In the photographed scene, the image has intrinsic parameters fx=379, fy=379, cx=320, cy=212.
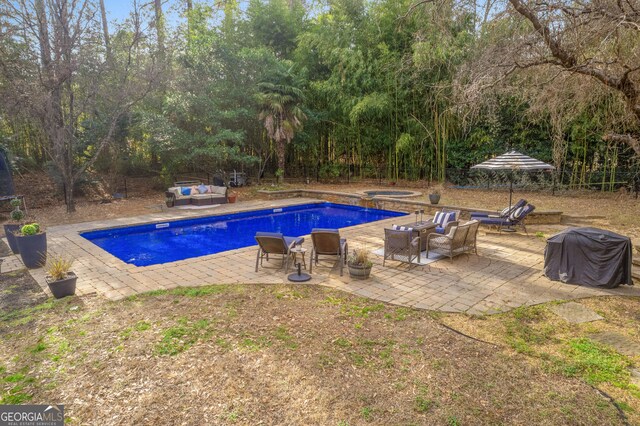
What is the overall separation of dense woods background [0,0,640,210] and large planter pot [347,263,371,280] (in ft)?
10.0

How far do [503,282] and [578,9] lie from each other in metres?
3.52

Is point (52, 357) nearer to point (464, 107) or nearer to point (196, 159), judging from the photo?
point (464, 107)

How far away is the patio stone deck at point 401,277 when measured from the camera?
488 centimetres

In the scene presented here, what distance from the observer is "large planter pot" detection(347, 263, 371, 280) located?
552cm

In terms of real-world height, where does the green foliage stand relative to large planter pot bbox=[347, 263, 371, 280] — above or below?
below

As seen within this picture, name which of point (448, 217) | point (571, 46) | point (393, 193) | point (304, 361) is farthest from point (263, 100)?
point (304, 361)

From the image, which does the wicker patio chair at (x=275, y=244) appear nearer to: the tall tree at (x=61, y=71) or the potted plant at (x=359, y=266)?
the potted plant at (x=359, y=266)

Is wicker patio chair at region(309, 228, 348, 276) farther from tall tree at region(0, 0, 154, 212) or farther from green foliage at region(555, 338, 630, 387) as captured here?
tall tree at region(0, 0, 154, 212)

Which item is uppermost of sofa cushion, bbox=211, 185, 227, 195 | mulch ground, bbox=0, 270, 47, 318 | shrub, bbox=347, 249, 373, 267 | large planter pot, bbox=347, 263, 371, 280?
sofa cushion, bbox=211, 185, 227, 195

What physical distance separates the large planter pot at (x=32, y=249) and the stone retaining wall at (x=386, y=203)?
9.08 metres

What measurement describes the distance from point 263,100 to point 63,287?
38.3 feet

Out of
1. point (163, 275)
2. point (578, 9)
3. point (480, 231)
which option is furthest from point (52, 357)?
point (480, 231)

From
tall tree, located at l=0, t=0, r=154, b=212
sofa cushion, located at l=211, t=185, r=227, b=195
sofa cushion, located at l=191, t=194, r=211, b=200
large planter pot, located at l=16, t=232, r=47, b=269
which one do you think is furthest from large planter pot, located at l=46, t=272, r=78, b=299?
sofa cushion, located at l=211, t=185, r=227, b=195

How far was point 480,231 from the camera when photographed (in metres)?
8.74
